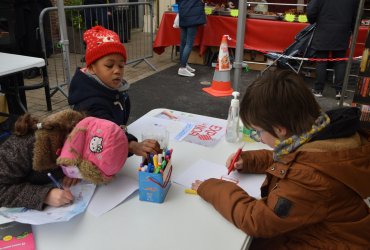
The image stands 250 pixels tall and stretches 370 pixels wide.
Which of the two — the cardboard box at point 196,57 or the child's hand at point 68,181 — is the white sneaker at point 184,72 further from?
the child's hand at point 68,181

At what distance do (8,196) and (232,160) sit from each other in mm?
782

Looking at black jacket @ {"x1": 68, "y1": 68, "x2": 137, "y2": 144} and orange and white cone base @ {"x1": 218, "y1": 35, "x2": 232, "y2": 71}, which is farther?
orange and white cone base @ {"x1": 218, "y1": 35, "x2": 232, "y2": 71}

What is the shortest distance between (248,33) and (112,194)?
4.80 meters

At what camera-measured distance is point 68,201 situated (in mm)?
1099

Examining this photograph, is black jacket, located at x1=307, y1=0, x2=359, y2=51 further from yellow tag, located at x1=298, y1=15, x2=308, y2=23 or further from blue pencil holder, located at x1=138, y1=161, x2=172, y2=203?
blue pencil holder, located at x1=138, y1=161, x2=172, y2=203

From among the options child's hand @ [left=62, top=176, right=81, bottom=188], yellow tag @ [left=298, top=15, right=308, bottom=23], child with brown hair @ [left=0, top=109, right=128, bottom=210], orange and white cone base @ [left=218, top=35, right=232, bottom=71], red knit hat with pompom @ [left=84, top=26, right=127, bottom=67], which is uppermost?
red knit hat with pompom @ [left=84, top=26, right=127, bottom=67]

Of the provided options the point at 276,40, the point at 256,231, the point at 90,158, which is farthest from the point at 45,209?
the point at 276,40

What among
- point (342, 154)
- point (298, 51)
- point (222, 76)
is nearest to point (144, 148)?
point (342, 154)

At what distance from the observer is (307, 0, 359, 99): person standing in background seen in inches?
170

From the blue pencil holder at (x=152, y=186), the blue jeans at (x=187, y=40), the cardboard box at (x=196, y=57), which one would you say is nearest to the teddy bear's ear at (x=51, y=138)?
the blue pencil holder at (x=152, y=186)

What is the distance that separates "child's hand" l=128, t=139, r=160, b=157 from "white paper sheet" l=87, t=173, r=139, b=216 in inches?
4.3

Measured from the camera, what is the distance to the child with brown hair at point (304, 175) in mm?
977

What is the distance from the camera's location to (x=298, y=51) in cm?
478

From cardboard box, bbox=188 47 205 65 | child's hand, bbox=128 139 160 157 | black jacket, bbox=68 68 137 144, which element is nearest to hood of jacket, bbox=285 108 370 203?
child's hand, bbox=128 139 160 157
